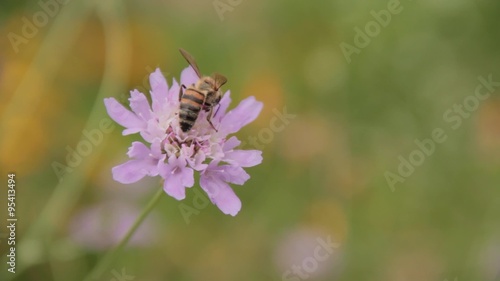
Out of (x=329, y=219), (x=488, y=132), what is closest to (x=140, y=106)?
(x=329, y=219)

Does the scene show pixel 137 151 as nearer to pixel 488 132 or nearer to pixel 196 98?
pixel 196 98

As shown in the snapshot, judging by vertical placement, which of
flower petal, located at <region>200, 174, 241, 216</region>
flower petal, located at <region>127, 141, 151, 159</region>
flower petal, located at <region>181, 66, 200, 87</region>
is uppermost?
flower petal, located at <region>181, 66, 200, 87</region>

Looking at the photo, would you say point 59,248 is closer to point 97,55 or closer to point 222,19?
point 97,55

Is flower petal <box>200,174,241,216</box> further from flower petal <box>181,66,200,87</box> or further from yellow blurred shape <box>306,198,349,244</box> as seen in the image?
yellow blurred shape <box>306,198,349,244</box>

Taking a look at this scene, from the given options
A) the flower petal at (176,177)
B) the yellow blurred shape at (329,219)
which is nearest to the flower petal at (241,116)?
the flower petal at (176,177)

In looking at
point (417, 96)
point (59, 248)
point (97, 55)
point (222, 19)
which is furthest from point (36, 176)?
point (417, 96)

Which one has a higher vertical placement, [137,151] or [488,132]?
[137,151]

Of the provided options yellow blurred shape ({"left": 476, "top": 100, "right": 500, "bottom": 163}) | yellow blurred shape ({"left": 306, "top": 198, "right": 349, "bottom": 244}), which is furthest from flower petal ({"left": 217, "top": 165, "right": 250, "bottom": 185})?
yellow blurred shape ({"left": 476, "top": 100, "right": 500, "bottom": 163})
